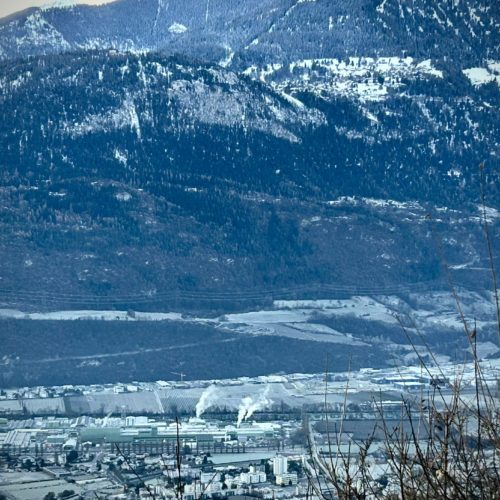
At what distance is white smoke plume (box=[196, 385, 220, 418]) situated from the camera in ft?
84.1

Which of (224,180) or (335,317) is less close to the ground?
(224,180)

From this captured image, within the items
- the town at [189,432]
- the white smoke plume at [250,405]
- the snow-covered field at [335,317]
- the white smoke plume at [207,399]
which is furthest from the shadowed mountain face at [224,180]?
the white smoke plume at [250,405]

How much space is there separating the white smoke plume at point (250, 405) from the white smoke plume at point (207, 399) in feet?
1.40

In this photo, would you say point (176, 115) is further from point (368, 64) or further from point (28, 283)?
point (28, 283)

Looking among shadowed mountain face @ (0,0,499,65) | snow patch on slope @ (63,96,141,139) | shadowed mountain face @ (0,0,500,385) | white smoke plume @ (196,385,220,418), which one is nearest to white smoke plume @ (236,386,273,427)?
white smoke plume @ (196,385,220,418)

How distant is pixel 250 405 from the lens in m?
26.5

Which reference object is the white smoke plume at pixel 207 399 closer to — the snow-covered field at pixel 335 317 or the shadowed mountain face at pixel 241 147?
the snow-covered field at pixel 335 317

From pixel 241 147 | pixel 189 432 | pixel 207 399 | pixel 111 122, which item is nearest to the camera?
pixel 189 432

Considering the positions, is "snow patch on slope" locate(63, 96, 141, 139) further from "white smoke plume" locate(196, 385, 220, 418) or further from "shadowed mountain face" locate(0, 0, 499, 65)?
"white smoke plume" locate(196, 385, 220, 418)

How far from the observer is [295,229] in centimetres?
3856

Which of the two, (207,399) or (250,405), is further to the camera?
(207,399)

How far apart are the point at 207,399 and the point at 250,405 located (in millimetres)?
773

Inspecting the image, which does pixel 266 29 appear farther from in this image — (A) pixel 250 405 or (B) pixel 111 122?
(A) pixel 250 405

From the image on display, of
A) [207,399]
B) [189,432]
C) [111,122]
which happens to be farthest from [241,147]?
[189,432]
